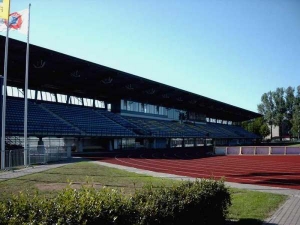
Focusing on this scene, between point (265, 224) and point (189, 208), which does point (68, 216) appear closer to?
point (189, 208)

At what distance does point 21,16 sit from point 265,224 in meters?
19.4

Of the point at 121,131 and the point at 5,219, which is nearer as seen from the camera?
the point at 5,219

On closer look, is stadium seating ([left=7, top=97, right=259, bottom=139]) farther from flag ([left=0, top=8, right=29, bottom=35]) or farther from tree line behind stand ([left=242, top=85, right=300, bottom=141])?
tree line behind stand ([left=242, top=85, right=300, bottom=141])

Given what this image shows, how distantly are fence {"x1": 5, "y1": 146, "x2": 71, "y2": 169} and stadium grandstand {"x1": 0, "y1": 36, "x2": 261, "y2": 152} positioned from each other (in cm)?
608

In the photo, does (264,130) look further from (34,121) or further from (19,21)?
(19,21)

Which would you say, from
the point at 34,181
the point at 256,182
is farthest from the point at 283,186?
the point at 34,181

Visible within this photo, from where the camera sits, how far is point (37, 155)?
80.1ft

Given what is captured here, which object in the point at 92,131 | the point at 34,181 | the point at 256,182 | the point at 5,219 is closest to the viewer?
the point at 5,219

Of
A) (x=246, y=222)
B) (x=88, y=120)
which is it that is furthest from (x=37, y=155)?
(x=88, y=120)

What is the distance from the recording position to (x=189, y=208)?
6129 millimetres

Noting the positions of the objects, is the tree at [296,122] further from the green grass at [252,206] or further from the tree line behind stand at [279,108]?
the green grass at [252,206]

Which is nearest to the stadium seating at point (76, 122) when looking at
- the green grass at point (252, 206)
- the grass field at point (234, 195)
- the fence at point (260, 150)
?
the fence at point (260, 150)

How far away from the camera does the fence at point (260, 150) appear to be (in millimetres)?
41938

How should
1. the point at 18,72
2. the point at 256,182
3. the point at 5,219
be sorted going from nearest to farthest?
the point at 5,219, the point at 256,182, the point at 18,72
